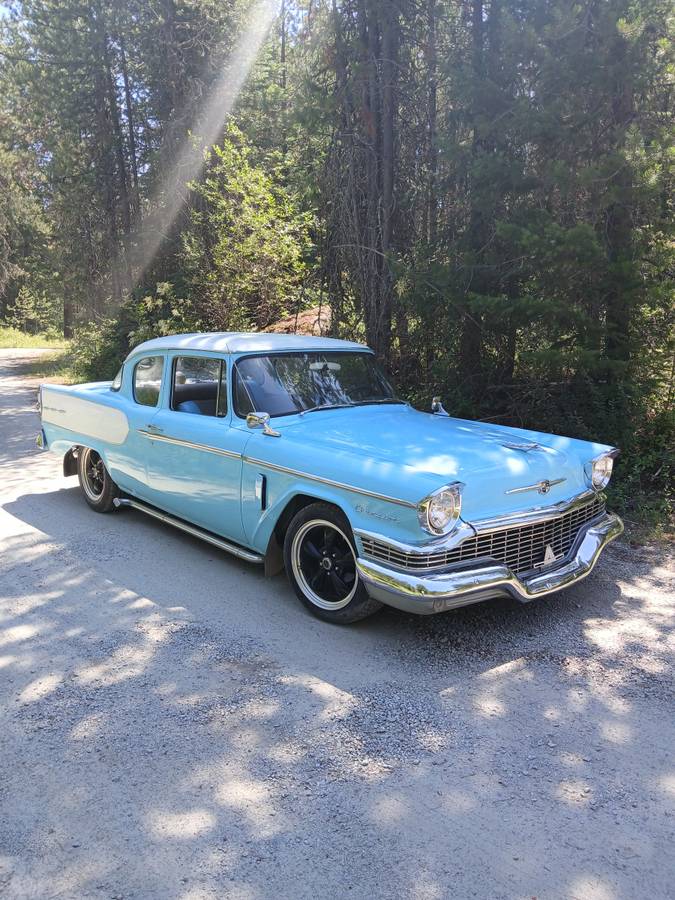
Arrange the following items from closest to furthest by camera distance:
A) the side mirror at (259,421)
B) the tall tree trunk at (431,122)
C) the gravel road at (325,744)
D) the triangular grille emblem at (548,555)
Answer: the gravel road at (325,744) → the triangular grille emblem at (548,555) → the side mirror at (259,421) → the tall tree trunk at (431,122)

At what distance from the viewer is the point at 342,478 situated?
13.8 feet

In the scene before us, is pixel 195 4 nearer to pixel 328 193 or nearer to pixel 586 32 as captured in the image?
pixel 328 193

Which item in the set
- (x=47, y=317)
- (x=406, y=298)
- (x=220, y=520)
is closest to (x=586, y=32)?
(x=406, y=298)

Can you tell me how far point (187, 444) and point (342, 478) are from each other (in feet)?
5.54

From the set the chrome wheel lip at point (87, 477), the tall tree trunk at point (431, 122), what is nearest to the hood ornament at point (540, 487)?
the chrome wheel lip at point (87, 477)

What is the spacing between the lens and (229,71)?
16781mm

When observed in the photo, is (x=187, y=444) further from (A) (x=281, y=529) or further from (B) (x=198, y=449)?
(A) (x=281, y=529)

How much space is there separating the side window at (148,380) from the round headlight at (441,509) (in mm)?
3045

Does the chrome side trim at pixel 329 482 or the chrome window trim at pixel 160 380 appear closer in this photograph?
the chrome side trim at pixel 329 482

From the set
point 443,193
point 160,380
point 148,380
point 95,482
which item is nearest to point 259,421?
point 160,380

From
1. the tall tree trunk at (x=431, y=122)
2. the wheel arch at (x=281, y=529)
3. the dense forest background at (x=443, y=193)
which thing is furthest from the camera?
the tall tree trunk at (x=431, y=122)

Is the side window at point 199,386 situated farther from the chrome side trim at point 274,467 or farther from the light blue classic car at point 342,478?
the chrome side trim at point 274,467

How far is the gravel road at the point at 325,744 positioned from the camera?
96.0 inches

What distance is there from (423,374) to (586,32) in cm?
423
